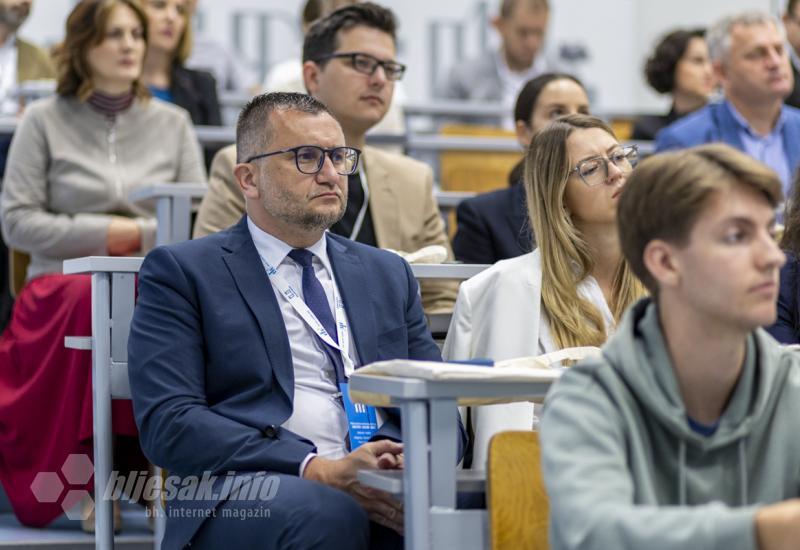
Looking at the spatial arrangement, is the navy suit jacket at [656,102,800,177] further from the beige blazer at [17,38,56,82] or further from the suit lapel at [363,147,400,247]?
the beige blazer at [17,38,56,82]

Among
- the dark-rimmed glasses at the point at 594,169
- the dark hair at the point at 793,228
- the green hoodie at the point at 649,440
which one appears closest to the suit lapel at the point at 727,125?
the dark hair at the point at 793,228

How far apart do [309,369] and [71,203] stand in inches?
63.5

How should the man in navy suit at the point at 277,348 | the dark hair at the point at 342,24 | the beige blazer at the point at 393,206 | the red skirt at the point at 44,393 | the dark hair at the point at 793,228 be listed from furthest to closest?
the dark hair at the point at 342,24, the beige blazer at the point at 393,206, the red skirt at the point at 44,393, the dark hair at the point at 793,228, the man in navy suit at the point at 277,348

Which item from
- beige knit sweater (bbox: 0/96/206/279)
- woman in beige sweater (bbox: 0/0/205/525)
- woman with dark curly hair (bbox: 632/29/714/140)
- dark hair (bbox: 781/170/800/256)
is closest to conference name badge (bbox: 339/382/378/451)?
woman in beige sweater (bbox: 0/0/205/525)

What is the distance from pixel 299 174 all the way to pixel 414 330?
1.33ft

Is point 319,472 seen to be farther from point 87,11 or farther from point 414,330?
point 87,11

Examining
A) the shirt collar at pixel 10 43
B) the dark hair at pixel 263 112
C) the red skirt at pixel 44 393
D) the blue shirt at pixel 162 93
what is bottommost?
the red skirt at pixel 44 393

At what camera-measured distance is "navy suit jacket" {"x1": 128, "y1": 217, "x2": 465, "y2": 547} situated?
2.26 metres

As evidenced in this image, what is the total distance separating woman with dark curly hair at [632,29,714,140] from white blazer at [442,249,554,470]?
310cm

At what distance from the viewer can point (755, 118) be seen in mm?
4625

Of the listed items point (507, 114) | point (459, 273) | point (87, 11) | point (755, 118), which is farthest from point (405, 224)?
point (507, 114)

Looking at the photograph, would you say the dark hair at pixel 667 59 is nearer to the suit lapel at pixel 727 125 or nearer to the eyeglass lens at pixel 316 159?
the suit lapel at pixel 727 125

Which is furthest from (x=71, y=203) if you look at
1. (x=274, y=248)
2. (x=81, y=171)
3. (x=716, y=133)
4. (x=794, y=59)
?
(x=794, y=59)

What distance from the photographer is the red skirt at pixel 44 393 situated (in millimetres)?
3014
